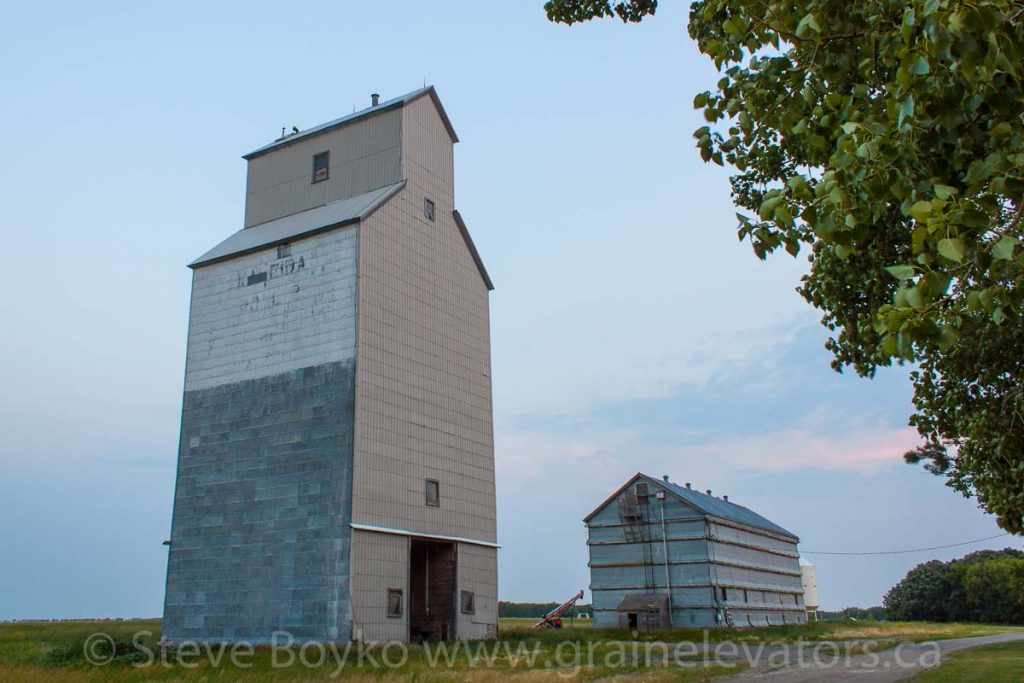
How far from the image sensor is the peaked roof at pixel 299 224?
28108 millimetres

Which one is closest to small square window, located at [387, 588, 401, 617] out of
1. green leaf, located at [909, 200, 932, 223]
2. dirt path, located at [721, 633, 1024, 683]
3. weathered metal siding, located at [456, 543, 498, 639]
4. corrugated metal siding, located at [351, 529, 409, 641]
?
corrugated metal siding, located at [351, 529, 409, 641]

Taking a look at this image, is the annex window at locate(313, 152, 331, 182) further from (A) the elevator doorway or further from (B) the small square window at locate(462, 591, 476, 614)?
(B) the small square window at locate(462, 591, 476, 614)

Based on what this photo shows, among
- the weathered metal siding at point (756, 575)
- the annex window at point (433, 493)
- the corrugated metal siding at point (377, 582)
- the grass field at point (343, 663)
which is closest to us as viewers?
the grass field at point (343, 663)

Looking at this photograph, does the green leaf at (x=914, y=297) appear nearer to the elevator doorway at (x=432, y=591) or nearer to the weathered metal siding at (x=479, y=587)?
→ the elevator doorway at (x=432, y=591)

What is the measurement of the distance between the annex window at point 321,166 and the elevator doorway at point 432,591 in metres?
14.8

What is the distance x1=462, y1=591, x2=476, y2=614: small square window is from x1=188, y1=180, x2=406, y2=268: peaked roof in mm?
13825

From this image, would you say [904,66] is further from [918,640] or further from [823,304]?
[918,640]

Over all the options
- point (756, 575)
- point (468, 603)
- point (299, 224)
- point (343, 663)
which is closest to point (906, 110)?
point (343, 663)

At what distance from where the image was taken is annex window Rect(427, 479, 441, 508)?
27734 millimetres

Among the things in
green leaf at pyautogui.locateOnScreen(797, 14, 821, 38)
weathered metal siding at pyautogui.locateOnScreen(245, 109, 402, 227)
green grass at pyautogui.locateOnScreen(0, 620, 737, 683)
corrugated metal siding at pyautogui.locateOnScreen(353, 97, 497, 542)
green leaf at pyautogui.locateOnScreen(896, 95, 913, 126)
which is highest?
weathered metal siding at pyautogui.locateOnScreen(245, 109, 402, 227)

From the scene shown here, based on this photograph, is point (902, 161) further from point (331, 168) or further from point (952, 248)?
point (331, 168)

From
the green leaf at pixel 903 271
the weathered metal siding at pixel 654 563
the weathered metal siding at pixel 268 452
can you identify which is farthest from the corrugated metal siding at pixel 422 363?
the green leaf at pixel 903 271

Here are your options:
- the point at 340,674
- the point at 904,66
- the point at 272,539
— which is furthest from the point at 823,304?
the point at 272,539

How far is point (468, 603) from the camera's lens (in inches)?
1120
